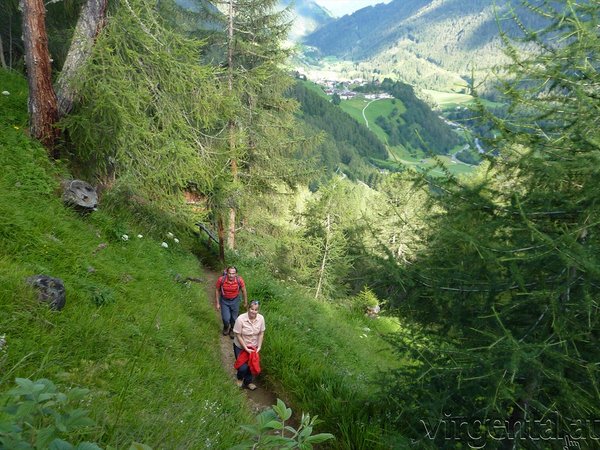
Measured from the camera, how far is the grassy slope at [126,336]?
3.64m

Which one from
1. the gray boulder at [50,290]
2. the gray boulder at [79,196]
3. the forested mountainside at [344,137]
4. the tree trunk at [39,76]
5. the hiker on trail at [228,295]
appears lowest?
the forested mountainside at [344,137]

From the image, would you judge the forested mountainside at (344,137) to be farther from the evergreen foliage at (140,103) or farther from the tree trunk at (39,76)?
the tree trunk at (39,76)

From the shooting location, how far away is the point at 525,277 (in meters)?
4.11

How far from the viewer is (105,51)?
28.3 ft

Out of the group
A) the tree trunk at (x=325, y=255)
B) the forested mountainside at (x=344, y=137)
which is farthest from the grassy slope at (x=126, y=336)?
the forested mountainside at (x=344, y=137)

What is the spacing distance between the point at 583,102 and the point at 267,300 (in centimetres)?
920

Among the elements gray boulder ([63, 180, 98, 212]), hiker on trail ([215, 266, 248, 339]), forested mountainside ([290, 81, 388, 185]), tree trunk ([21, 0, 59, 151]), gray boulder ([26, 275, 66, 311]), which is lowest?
forested mountainside ([290, 81, 388, 185])

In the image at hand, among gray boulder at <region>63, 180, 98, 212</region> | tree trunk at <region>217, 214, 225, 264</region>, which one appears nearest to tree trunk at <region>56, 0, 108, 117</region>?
gray boulder at <region>63, 180, 98, 212</region>

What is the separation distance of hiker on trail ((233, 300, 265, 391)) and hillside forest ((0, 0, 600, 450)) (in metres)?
0.47

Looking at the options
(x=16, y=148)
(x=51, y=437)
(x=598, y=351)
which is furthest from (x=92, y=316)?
(x=598, y=351)

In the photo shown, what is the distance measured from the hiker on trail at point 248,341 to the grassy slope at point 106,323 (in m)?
0.45

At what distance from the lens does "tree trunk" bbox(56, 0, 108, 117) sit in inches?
348

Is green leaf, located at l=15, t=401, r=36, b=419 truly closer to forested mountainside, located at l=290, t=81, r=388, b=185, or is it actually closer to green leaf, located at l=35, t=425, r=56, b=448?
green leaf, located at l=35, t=425, r=56, b=448

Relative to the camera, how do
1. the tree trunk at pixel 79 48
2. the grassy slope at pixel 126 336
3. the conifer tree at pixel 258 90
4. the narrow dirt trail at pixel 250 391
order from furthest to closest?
the conifer tree at pixel 258 90, the tree trunk at pixel 79 48, the narrow dirt trail at pixel 250 391, the grassy slope at pixel 126 336
